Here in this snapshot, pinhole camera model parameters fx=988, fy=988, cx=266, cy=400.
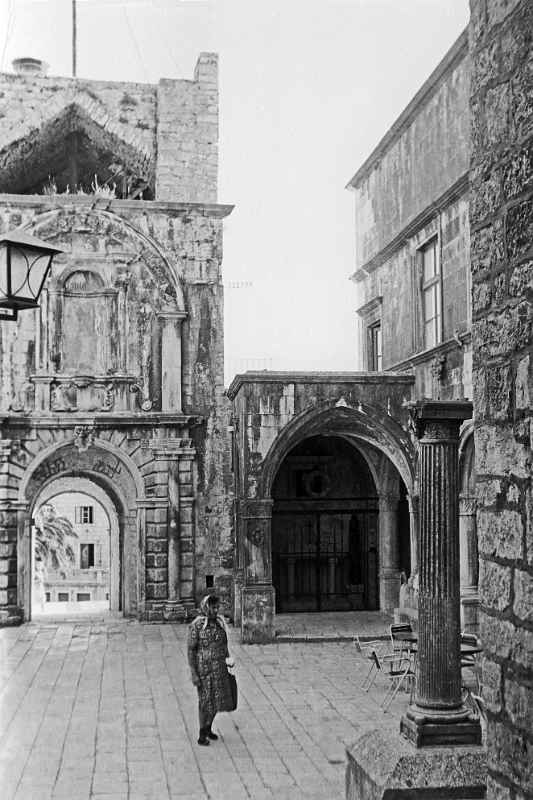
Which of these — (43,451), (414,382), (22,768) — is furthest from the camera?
(43,451)

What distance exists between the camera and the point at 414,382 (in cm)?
1778

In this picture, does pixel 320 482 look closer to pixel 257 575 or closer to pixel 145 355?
pixel 257 575

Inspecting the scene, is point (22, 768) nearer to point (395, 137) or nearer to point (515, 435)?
point (515, 435)

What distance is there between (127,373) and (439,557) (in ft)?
41.5

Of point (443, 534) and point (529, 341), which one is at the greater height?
point (529, 341)

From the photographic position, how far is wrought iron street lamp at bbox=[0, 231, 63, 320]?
6957 millimetres

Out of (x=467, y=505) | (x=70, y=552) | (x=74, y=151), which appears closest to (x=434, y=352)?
(x=467, y=505)

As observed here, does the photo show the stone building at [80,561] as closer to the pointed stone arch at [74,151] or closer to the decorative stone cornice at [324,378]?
the pointed stone arch at [74,151]

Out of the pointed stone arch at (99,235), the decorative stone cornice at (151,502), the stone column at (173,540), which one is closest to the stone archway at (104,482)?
the decorative stone cornice at (151,502)

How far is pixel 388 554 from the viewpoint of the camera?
776 inches

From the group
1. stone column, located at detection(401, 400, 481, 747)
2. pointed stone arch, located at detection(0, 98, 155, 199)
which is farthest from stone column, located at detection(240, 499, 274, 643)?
stone column, located at detection(401, 400, 481, 747)

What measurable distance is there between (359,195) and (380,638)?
1057cm

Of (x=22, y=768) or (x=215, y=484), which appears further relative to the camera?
(x=215, y=484)

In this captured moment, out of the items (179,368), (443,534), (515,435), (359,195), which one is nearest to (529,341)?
(515,435)
